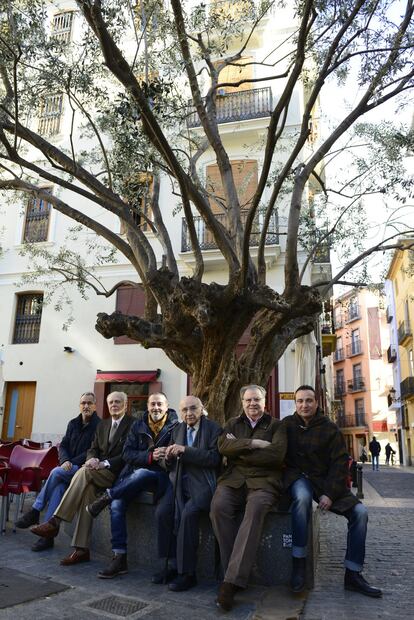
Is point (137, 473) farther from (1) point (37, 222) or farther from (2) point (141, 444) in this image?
(1) point (37, 222)

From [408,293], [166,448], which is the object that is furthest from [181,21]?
[408,293]

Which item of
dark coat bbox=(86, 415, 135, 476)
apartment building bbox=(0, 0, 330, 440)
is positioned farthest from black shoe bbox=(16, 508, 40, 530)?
apartment building bbox=(0, 0, 330, 440)

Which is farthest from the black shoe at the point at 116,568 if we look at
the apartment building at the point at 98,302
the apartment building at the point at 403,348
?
the apartment building at the point at 403,348

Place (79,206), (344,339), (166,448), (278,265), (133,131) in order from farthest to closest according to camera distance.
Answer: (344,339) < (79,206) < (278,265) < (133,131) < (166,448)

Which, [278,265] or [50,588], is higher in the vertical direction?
[278,265]

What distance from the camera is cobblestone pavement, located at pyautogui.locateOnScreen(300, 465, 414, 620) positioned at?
3828 millimetres

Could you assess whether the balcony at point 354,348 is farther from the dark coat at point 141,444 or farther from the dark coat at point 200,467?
the dark coat at point 200,467

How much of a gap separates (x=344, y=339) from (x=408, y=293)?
70.1ft

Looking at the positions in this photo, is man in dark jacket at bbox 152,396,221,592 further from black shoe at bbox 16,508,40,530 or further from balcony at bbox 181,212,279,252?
balcony at bbox 181,212,279,252

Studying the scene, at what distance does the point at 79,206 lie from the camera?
16.9 metres

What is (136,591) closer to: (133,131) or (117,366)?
(133,131)

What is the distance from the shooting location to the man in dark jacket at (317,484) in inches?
168

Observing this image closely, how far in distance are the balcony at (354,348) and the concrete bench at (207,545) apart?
4683 cm

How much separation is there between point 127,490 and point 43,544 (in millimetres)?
1311
